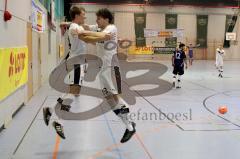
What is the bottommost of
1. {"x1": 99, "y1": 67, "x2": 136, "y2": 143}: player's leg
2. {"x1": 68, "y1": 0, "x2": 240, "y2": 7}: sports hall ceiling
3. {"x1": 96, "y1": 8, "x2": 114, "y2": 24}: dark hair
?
{"x1": 99, "y1": 67, "x2": 136, "y2": 143}: player's leg

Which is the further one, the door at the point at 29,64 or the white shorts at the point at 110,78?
the door at the point at 29,64

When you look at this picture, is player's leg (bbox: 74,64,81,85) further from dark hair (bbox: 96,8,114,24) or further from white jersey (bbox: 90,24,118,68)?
dark hair (bbox: 96,8,114,24)

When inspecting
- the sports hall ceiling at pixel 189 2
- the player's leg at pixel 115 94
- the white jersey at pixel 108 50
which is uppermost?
the sports hall ceiling at pixel 189 2

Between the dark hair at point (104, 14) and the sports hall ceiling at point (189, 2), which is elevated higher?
the sports hall ceiling at point (189, 2)

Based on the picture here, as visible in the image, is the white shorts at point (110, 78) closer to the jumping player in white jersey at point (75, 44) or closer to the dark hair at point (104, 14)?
the jumping player in white jersey at point (75, 44)

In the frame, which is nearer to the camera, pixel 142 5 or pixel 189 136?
pixel 189 136

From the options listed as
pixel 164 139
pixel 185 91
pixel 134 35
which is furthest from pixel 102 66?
pixel 134 35

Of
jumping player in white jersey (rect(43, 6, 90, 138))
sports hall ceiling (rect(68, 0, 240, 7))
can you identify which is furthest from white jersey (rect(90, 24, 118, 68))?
sports hall ceiling (rect(68, 0, 240, 7))

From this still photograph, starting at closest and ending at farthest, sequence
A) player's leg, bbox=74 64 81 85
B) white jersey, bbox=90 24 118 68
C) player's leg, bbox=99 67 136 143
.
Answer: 1. player's leg, bbox=99 67 136 143
2. white jersey, bbox=90 24 118 68
3. player's leg, bbox=74 64 81 85

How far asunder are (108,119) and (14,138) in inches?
100

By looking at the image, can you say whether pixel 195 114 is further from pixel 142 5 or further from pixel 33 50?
pixel 142 5

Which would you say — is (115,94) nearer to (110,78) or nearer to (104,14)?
(110,78)

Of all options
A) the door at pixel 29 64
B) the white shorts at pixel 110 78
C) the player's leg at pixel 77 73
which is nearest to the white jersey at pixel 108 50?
the white shorts at pixel 110 78

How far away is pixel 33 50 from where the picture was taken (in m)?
11.8
